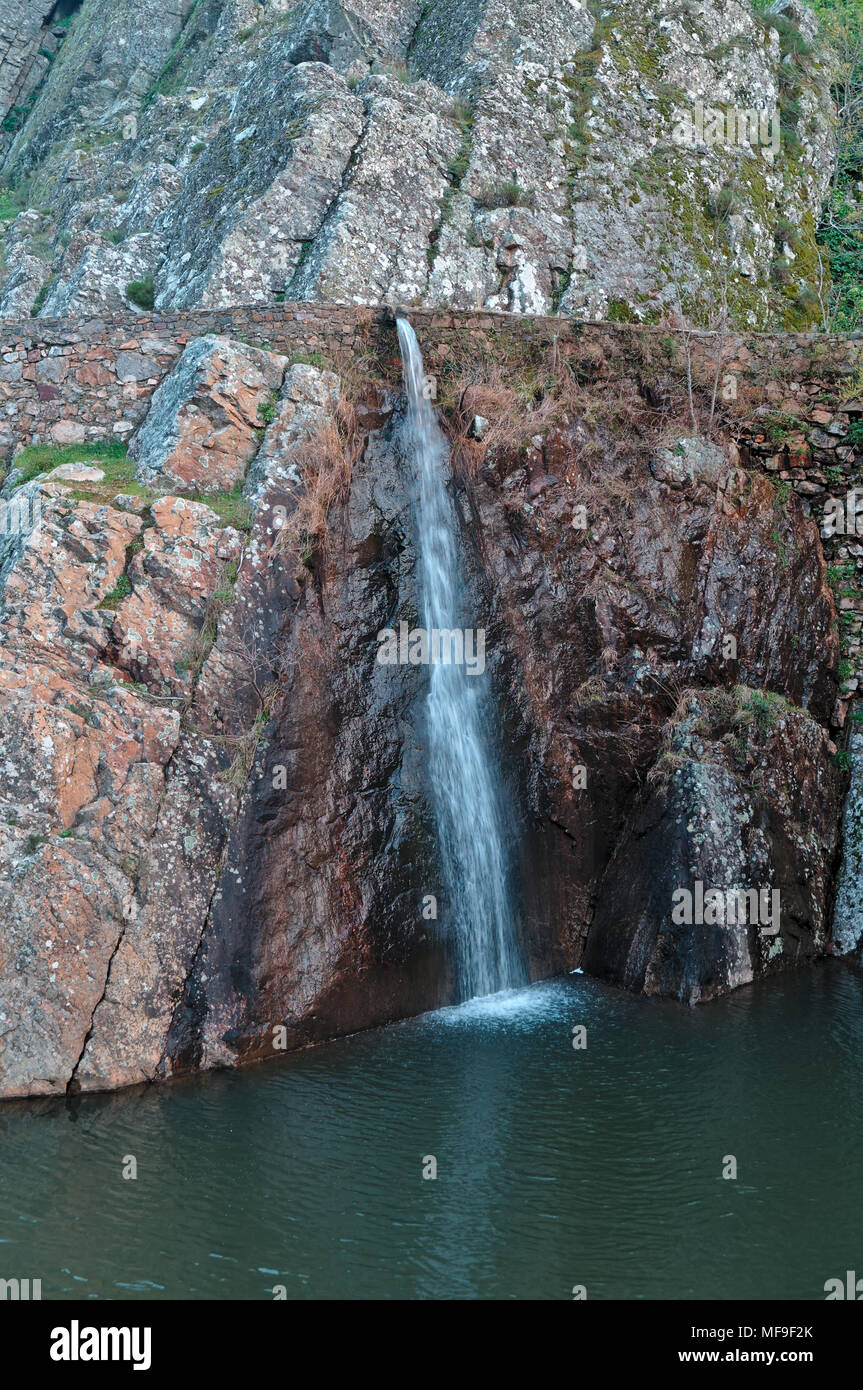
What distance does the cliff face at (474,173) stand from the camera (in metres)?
15.8

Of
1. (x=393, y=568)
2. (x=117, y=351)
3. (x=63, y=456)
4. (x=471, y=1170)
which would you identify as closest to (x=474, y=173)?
(x=117, y=351)

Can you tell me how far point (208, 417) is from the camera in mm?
11727

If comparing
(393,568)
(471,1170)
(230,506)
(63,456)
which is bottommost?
(471,1170)

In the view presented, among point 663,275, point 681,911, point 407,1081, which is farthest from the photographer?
point 663,275

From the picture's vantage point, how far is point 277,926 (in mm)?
9523

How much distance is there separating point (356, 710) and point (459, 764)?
53.7 inches

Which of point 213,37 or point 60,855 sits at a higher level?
point 213,37

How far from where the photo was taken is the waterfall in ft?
35.4

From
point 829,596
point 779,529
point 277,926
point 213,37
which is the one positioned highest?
point 213,37

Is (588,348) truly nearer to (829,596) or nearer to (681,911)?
(829,596)

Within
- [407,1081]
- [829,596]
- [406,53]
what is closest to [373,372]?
[829,596]

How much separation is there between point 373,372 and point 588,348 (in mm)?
3084

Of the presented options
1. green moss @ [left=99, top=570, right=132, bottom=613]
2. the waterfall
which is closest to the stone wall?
the waterfall

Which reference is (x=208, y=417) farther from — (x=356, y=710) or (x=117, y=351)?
(x=356, y=710)
